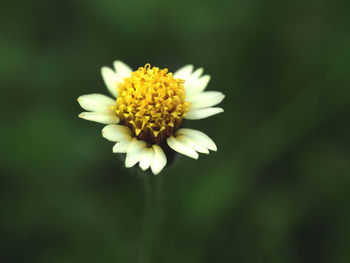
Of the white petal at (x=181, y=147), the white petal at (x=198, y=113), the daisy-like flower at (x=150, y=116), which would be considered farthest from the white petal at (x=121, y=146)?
the white petal at (x=198, y=113)

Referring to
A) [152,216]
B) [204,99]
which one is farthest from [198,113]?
[152,216]

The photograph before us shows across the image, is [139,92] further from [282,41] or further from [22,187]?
[282,41]

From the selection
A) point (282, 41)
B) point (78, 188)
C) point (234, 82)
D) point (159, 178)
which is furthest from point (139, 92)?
point (282, 41)

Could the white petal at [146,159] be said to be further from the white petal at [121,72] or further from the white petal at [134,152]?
the white petal at [121,72]

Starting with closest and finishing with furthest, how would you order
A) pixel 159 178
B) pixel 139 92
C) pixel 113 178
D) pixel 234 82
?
pixel 139 92, pixel 159 178, pixel 113 178, pixel 234 82

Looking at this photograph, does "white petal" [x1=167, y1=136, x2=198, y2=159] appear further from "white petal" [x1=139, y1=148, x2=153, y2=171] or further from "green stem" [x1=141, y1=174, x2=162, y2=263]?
"green stem" [x1=141, y1=174, x2=162, y2=263]

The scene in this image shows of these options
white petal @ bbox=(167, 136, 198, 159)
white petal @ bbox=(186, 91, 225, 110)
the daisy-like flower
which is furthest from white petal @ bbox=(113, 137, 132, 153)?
white petal @ bbox=(186, 91, 225, 110)
